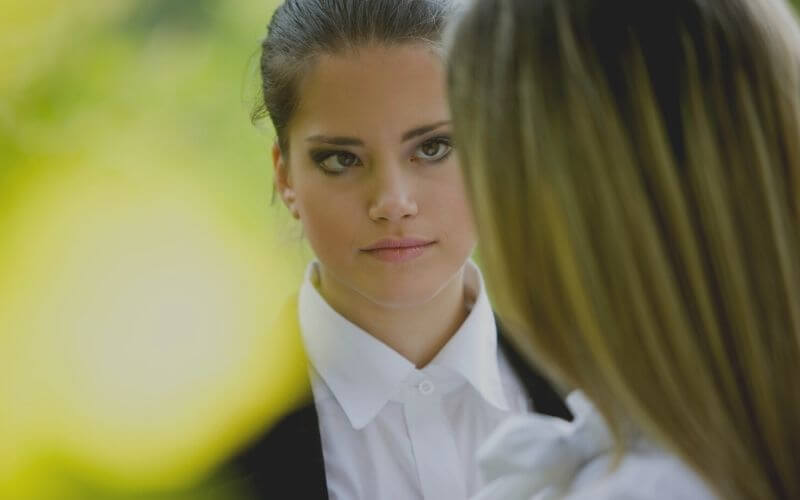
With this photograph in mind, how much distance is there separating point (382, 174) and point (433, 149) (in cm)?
7

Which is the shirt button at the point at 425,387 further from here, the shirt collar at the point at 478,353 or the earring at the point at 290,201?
the earring at the point at 290,201

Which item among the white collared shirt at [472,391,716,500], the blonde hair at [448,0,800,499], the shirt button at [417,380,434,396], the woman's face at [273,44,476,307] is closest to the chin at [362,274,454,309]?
the woman's face at [273,44,476,307]

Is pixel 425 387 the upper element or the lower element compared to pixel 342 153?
lower

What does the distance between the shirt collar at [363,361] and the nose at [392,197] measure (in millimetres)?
179

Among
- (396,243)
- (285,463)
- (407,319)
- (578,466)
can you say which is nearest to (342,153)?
(396,243)

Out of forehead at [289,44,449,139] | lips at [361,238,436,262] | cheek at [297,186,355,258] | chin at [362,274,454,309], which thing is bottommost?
chin at [362,274,454,309]

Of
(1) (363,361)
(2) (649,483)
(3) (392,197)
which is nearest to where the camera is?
(2) (649,483)

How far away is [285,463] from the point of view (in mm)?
1277

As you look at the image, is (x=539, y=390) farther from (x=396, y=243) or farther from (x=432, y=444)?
(x=396, y=243)

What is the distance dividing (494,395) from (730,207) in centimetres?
68

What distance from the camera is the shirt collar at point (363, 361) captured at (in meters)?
1.37

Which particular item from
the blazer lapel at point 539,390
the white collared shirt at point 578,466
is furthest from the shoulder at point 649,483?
the blazer lapel at point 539,390

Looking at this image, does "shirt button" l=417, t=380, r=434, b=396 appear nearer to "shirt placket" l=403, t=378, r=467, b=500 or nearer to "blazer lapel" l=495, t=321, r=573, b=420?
"shirt placket" l=403, t=378, r=467, b=500

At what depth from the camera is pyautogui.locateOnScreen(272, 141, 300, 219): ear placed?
1410 millimetres
